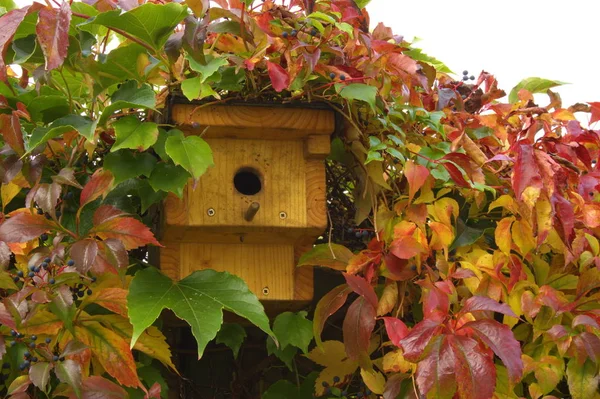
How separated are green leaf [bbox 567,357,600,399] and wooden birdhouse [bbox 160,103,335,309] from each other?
1.23ft

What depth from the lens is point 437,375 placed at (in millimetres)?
1074

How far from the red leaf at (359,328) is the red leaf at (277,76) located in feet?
0.99

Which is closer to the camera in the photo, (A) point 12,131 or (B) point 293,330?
(A) point 12,131

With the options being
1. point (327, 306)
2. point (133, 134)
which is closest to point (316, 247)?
point (327, 306)

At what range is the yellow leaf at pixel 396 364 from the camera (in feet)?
4.01

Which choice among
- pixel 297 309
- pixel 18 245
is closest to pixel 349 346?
pixel 297 309

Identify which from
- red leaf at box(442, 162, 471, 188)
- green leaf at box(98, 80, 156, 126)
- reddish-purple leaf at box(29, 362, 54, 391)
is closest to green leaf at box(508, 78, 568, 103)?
red leaf at box(442, 162, 471, 188)

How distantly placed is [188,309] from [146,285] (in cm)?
7

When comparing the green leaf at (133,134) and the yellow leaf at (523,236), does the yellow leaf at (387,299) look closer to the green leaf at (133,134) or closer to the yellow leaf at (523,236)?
the yellow leaf at (523,236)

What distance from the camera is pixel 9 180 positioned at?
123 centimetres

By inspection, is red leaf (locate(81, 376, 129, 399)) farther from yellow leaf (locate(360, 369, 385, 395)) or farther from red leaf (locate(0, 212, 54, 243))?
yellow leaf (locate(360, 369, 385, 395))

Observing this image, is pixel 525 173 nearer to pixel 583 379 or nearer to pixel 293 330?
pixel 583 379

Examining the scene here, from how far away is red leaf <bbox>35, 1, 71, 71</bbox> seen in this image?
3.55 ft

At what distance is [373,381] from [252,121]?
396 millimetres
